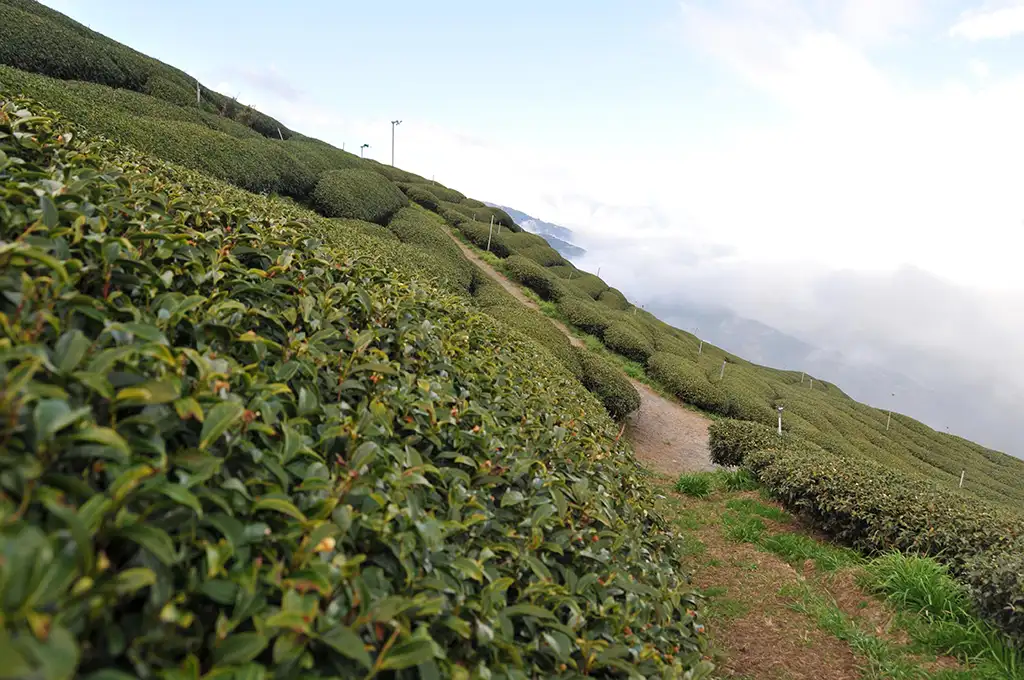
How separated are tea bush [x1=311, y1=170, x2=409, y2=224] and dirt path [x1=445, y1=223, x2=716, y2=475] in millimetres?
9083

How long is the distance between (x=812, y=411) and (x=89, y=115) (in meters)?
31.8

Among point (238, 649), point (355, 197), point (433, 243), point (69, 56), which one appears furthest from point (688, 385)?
point (69, 56)

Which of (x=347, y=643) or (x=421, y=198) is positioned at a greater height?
(x=421, y=198)

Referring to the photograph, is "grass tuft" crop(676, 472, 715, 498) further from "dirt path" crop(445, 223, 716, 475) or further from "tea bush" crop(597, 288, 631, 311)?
"tea bush" crop(597, 288, 631, 311)

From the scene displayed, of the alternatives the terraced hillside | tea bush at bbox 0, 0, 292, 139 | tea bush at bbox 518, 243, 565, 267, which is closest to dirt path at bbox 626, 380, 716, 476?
the terraced hillside

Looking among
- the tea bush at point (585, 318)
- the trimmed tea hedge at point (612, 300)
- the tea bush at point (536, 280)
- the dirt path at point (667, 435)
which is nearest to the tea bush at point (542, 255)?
the trimmed tea hedge at point (612, 300)

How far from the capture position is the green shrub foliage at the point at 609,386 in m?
17.2

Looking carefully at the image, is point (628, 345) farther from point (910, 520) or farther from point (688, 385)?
point (910, 520)

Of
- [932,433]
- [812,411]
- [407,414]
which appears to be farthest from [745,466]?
[932,433]

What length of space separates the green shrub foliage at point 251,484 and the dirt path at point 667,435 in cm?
1227

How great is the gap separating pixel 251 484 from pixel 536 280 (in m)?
26.3

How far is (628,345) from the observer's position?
24.4m

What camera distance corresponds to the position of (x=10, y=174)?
265cm

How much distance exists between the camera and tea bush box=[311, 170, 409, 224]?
18.0m
